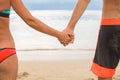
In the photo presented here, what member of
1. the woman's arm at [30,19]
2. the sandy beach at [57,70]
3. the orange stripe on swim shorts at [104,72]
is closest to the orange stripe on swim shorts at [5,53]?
the woman's arm at [30,19]

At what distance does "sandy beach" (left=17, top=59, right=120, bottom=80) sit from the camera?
28.3 feet

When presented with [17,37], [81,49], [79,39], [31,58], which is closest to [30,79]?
[31,58]

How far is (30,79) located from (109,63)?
3930 mm

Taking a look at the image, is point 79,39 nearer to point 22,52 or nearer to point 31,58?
point 22,52

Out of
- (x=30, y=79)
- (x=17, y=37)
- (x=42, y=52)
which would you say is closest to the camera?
(x=30, y=79)

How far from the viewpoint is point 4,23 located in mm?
3684

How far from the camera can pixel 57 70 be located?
9602 millimetres

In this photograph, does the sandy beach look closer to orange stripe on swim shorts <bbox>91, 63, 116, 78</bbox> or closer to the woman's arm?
orange stripe on swim shorts <bbox>91, 63, 116, 78</bbox>

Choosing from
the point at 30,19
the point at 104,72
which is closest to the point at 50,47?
the point at 104,72

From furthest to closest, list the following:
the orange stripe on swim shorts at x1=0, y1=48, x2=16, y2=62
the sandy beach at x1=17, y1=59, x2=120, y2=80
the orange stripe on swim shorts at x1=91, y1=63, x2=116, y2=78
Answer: the sandy beach at x1=17, y1=59, x2=120, y2=80 → the orange stripe on swim shorts at x1=91, y1=63, x2=116, y2=78 → the orange stripe on swim shorts at x1=0, y1=48, x2=16, y2=62

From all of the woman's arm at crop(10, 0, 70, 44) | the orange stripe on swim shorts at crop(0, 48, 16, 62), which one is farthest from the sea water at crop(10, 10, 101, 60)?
the orange stripe on swim shorts at crop(0, 48, 16, 62)

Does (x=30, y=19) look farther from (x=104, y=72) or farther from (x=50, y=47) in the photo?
(x=50, y=47)

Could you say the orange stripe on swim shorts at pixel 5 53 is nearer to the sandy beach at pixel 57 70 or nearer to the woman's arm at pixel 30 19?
the woman's arm at pixel 30 19

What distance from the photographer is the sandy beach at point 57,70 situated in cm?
864
